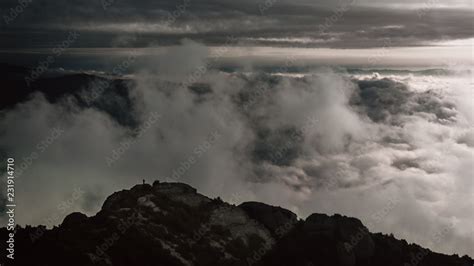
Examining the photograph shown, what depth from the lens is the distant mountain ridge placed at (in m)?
112

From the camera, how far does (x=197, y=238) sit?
12350 centimetres

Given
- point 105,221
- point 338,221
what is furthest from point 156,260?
point 338,221

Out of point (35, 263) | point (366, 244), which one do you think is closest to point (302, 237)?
point (366, 244)

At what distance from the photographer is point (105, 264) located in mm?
106625

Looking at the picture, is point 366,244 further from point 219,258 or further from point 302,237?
point 219,258

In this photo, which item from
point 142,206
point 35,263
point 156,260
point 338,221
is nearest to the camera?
point 35,263

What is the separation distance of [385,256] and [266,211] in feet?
96.5

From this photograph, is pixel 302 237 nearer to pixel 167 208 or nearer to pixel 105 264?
pixel 167 208

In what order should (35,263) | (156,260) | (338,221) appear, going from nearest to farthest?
(35,263), (156,260), (338,221)

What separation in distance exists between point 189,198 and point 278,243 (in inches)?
884

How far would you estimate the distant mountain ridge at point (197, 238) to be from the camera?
112 meters

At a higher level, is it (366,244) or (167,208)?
(167,208)

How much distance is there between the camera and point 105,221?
393ft

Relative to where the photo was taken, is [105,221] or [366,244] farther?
[366,244]
